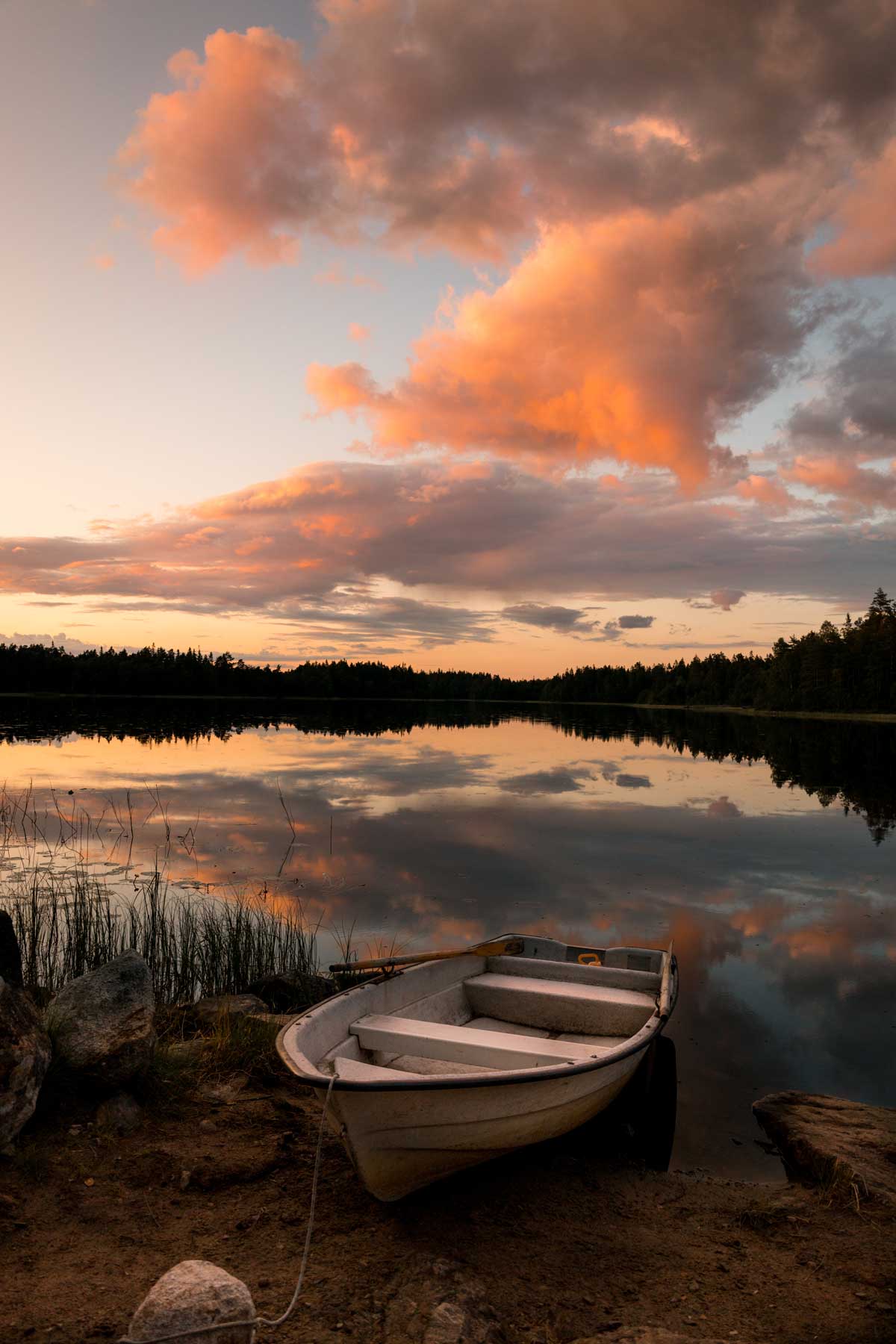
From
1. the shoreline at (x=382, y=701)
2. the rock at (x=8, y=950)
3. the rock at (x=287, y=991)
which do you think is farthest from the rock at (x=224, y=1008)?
the shoreline at (x=382, y=701)

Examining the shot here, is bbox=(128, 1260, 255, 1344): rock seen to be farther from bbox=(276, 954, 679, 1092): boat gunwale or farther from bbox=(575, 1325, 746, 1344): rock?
bbox=(575, 1325, 746, 1344): rock

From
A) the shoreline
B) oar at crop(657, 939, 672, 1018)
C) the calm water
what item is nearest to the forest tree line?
the shoreline

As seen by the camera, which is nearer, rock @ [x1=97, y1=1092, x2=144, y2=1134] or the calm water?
rock @ [x1=97, y1=1092, x2=144, y2=1134]

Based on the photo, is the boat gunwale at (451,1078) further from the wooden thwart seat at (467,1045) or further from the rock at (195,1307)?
the rock at (195,1307)

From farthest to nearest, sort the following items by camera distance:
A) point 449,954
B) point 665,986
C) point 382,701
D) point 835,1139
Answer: point 382,701
point 449,954
point 665,986
point 835,1139

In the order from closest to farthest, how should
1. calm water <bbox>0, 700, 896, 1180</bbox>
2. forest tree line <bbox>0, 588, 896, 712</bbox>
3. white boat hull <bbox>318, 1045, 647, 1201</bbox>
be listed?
white boat hull <bbox>318, 1045, 647, 1201</bbox> < calm water <bbox>0, 700, 896, 1180</bbox> < forest tree line <bbox>0, 588, 896, 712</bbox>

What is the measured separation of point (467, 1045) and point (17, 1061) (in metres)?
3.16

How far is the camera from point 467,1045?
6.29 metres

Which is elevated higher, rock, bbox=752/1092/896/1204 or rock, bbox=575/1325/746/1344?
rock, bbox=575/1325/746/1344

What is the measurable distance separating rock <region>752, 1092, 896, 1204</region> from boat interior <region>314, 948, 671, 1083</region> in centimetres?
139

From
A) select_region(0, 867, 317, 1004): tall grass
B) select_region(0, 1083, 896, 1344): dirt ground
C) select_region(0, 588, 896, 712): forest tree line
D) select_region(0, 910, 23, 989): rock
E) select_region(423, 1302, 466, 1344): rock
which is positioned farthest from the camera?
select_region(0, 588, 896, 712): forest tree line

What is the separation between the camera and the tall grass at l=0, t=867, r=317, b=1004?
10133 mm

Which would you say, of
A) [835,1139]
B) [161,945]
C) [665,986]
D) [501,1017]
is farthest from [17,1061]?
[835,1139]

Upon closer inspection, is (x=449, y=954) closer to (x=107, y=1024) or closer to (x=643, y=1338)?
(x=107, y=1024)
